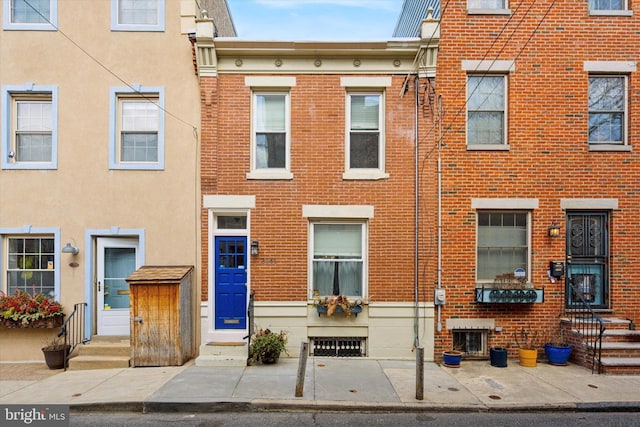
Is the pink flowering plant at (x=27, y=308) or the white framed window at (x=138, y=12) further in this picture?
the white framed window at (x=138, y=12)

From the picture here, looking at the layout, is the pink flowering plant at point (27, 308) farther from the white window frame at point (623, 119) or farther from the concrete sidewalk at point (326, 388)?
the white window frame at point (623, 119)

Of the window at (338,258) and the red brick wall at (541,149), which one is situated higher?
the red brick wall at (541,149)

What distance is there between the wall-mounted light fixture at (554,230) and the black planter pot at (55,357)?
10.4 m

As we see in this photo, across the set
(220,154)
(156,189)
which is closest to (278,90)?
(220,154)

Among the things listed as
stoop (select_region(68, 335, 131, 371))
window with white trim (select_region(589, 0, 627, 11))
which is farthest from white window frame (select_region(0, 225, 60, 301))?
window with white trim (select_region(589, 0, 627, 11))

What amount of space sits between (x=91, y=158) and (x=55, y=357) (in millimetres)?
4164

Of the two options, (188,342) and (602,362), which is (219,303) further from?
(602,362)

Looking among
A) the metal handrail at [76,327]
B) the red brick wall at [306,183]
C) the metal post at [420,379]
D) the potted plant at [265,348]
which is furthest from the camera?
the red brick wall at [306,183]

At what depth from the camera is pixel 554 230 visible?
27.8 ft

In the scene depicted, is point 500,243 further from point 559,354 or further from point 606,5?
point 606,5

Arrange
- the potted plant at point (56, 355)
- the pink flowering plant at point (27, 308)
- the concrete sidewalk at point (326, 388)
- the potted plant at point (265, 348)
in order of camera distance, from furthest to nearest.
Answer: the pink flowering plant at point (27, 308)
the potted plant at point (56, 355)
the potted plant at point (265, 348)
the concrete sidewalk at point (326, 388)

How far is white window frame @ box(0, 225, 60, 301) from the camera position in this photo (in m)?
8.58

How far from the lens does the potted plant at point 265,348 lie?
25.6 ft

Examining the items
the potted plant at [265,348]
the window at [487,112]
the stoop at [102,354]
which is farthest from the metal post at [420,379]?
the stoop at [102,354]
